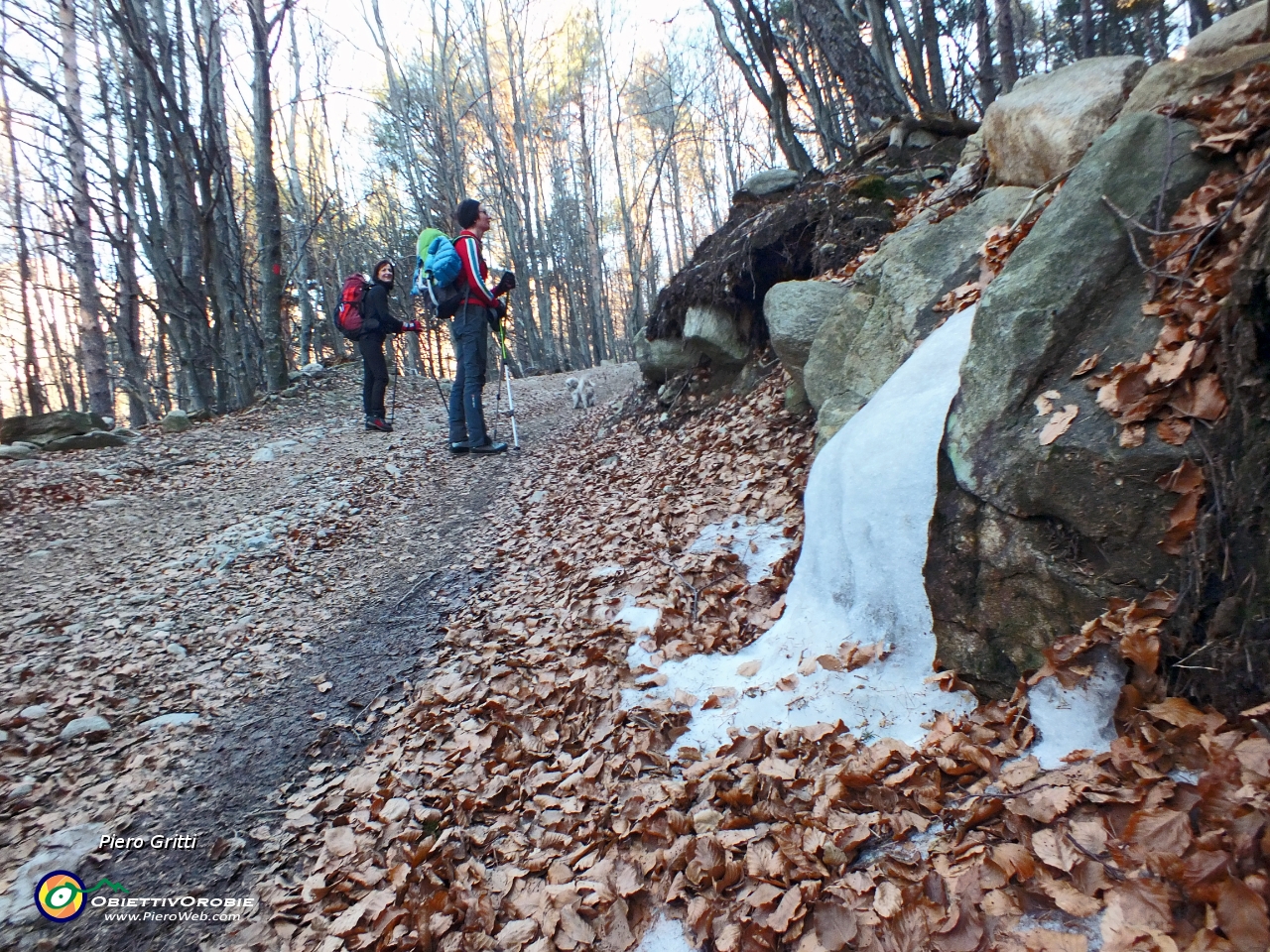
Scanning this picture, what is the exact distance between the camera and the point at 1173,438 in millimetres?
2160

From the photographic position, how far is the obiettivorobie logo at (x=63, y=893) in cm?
262

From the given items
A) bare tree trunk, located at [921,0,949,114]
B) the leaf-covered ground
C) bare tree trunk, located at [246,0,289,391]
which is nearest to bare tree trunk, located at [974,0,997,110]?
bare tree trunk, located at [921,0,949,114]

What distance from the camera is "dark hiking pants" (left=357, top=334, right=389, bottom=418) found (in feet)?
32.5

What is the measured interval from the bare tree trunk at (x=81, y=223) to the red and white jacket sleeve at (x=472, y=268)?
7323 mm

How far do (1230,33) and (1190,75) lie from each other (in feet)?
1.66

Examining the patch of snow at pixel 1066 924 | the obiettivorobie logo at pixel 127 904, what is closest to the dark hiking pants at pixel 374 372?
the obiettivorobie logo at pixel 127 904

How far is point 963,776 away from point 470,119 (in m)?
28.7

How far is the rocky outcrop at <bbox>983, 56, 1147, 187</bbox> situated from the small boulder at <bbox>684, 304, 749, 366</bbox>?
3.22 meters

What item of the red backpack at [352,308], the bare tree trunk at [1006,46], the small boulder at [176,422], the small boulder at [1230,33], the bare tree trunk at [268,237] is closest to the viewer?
the small boulder at [1230,33]

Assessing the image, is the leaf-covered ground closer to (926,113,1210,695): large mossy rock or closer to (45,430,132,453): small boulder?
(926,113,1210,695): large mossy rock

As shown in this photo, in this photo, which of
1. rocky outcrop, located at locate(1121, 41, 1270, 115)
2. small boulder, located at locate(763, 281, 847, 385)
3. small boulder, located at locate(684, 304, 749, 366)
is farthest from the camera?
small boulder, located at locate(684, 304, 749, 366)

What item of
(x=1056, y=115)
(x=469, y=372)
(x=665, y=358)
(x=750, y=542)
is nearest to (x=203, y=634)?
(x=750, y=542)

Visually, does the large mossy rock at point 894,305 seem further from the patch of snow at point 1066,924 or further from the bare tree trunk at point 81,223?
the bare tree trunk at point 81,223

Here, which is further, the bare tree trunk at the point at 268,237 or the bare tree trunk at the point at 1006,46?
the bare tree trunk at the point at 268,237
